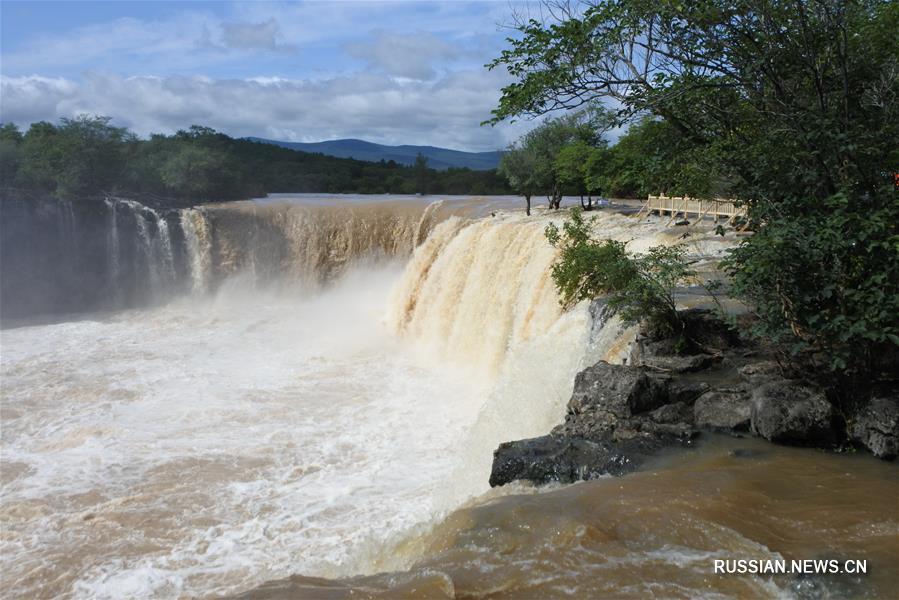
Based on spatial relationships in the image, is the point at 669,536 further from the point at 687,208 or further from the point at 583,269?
the point at 687,208

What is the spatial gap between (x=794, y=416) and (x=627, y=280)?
Answer: 3255 mm

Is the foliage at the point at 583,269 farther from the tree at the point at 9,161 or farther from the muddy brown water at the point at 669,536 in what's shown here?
the tree at the point at 9,161

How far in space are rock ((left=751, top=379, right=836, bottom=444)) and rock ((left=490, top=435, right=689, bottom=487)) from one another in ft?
2.54

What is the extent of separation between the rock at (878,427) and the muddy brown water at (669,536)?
0.53 feet

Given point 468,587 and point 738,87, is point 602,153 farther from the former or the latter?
point 468,587

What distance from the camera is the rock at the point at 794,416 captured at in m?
6.54

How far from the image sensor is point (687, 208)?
59.4 feet

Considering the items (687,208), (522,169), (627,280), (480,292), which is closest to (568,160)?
(522,169)

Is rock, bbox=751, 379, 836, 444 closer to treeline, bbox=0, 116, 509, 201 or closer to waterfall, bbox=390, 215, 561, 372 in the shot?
waterfall, bbox=390, 215, 561, 372

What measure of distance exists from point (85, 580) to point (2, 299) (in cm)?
2179

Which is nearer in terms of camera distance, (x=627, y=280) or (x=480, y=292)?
(x=627, y=280)

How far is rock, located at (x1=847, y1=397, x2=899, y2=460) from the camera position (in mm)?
6219

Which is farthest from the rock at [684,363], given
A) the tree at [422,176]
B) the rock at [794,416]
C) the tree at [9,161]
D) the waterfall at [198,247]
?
the tree at [422,176]

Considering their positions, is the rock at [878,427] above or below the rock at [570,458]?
above
